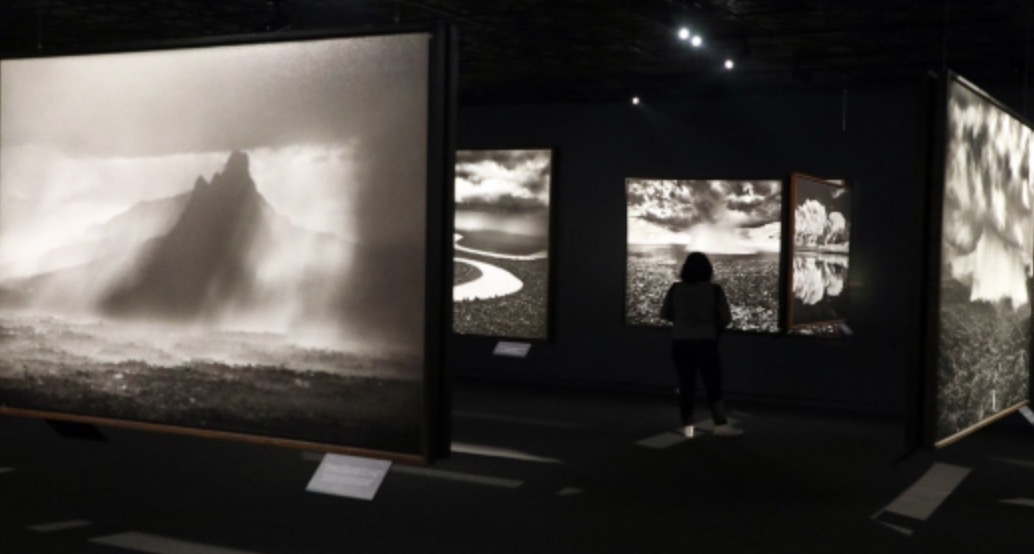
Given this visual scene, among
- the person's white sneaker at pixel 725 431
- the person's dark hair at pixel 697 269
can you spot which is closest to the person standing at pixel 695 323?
the person's dark hair at pixel 697 269

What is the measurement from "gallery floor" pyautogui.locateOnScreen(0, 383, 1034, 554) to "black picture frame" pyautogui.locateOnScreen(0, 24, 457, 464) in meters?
2.02

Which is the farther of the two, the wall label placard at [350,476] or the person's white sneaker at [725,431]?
the person's white sneaker at [725,431]

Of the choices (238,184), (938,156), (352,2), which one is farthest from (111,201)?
(352,2)

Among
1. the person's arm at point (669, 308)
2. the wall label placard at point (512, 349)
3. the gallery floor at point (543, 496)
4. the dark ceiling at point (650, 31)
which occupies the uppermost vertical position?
the dark ceiling at point (650, 31)

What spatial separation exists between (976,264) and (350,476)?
11.0 ft

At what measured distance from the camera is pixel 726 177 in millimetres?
13773

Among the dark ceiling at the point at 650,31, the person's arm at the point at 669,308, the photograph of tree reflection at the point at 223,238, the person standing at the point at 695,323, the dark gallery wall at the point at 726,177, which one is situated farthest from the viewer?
the dark gallery wall at the point at 726,177

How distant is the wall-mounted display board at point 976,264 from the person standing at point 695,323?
3.40 meters

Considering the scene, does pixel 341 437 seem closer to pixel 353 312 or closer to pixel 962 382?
pixel 353 312

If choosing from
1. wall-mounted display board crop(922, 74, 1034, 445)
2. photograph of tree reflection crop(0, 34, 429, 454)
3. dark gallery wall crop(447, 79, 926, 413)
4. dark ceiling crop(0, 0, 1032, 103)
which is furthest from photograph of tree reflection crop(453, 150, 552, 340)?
photograph of tree reflection crop(0, 34, 429, 454)

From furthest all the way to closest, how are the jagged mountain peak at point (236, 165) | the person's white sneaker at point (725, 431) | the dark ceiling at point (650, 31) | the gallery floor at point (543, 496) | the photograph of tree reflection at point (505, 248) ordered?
the photograph of tree reflection at point (505, 248) < the person's white sneaker at point (725, 431) < the dark ceiling at point (650, 31) < the gallery floor at point (543, 496) < the jagged mountain peak at point (236, 165)

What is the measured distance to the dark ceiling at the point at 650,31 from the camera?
9.60 metres

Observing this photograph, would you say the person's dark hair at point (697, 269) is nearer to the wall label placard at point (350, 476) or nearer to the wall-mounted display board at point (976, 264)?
the wall-mounted display board at point (976, 264)

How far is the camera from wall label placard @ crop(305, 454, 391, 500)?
4668mm
